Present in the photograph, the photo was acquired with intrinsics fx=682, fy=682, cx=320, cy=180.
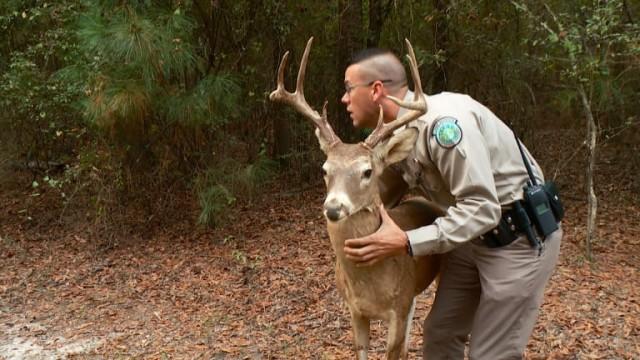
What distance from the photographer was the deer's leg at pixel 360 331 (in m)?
3.46

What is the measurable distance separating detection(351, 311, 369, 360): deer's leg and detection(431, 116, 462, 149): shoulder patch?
114cm

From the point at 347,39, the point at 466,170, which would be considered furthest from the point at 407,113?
the point at 347,39

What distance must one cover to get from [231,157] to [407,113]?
5.73 metres

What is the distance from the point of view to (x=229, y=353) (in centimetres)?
534

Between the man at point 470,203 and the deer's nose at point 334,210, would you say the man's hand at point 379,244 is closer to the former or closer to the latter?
the man at point 470,203

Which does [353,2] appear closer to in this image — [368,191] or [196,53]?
[196,53]

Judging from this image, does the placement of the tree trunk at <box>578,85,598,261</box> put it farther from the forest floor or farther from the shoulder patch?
the shoulder patch

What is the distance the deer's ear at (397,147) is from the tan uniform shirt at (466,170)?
35 mm

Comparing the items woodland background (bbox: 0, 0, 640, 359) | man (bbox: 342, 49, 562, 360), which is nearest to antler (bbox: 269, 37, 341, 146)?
man (bbox: 342, 49, 562, 360)

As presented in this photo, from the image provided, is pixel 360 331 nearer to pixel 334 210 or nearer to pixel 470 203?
pixel 334 210

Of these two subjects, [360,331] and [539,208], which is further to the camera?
[360,331]

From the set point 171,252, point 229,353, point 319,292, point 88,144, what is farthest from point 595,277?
point 88,144

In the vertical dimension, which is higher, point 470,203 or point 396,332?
point 470,203

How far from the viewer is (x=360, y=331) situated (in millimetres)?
3508
